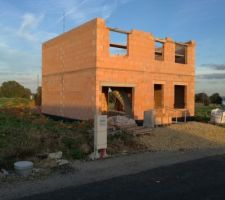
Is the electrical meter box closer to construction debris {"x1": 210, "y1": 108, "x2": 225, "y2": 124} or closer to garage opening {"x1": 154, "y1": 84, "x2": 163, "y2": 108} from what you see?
construction debris {"x1": 210, "y1": 108, "x2": 225, "y2": 124}

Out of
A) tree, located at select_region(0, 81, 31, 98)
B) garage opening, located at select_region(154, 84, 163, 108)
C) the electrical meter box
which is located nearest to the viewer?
the electrical meter box

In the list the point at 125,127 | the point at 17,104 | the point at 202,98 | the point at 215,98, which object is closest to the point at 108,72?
the point at 125,127

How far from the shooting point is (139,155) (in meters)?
11.7

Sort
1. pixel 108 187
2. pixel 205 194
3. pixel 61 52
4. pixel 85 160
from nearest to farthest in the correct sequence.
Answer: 1. pixel 205 194
2. pixel 108 187
3. pixel 85 160
4. pixel 61 52

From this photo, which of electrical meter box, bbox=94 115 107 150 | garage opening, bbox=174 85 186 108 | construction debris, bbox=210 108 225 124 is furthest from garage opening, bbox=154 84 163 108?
electrical meter box, bbox=94 115 107 150

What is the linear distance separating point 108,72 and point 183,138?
7246 mm

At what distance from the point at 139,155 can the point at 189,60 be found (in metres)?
16.4

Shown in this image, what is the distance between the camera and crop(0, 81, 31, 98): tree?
3644 inches

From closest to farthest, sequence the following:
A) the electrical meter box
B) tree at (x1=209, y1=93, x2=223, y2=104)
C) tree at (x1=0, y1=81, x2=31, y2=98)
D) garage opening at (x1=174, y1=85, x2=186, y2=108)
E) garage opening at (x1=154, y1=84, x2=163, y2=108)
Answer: the electrical meter box, garage opening at (x1=154, y1=84, x2=163, y2=108), garage opening at (x1=174, y1=85, x2=186, y2=108), tree at (x1=209, y1=93, x2=223, y2=104), tree at (x1=0, y1=81, x2=31, y2=98)

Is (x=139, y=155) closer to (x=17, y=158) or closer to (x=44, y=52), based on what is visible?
(x=17, y=158)

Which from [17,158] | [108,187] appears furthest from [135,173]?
[17,158]

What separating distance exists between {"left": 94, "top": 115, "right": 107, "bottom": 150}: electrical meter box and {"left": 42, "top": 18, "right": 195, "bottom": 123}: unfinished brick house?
28.8ft

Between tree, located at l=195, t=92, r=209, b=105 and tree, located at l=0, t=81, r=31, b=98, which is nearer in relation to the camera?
tree, located at l=195, t=92, r=209, b=105

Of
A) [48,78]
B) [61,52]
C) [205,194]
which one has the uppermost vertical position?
[61,52]
